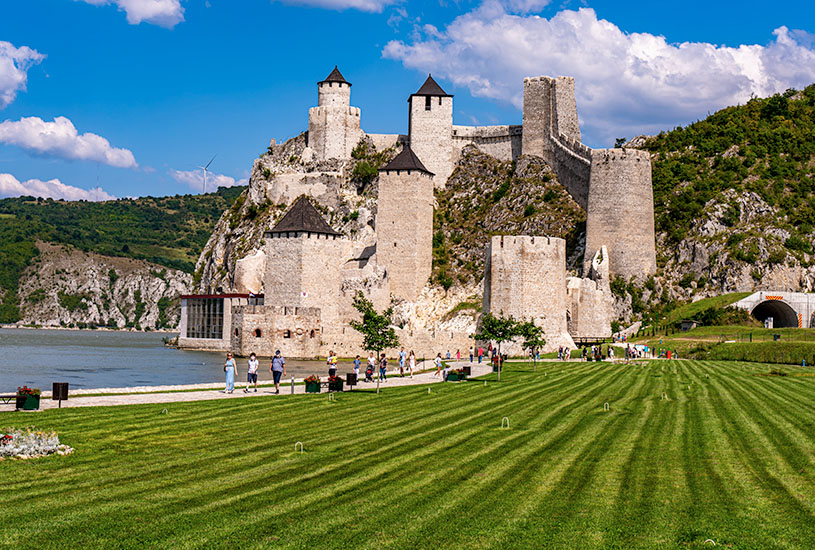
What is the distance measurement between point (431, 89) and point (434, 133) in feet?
14.7

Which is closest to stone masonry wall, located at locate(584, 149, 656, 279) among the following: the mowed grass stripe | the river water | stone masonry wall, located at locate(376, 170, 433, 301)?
stone masonry wall, located at locate(376, 170, 433, 301)

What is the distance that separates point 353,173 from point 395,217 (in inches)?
663

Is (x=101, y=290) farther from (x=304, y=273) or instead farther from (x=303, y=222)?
(x=304, y=273)

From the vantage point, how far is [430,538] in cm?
977

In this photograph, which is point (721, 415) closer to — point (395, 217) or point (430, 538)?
point (430, 538)

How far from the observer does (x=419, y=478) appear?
12.7 m

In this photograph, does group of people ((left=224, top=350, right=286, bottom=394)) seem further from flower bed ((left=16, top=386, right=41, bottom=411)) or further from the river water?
flower bed ((left=16, top=386, right=41, bottom=411))

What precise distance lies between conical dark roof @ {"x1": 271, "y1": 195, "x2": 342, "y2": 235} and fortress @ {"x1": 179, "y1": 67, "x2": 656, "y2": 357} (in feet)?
0.37

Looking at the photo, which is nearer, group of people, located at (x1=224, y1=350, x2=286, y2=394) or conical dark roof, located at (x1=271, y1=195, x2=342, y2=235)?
group of people, located at (x1=224, y1=350, x2=286, y2=394)

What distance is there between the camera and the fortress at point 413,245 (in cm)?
5359

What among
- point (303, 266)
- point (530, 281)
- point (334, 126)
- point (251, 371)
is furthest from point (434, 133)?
point (251, 371)

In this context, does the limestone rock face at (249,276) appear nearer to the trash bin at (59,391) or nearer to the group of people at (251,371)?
the group of people at (251,371)

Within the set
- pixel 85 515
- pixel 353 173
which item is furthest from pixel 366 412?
pixel 353 173

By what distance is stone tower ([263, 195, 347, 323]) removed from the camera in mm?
59875
